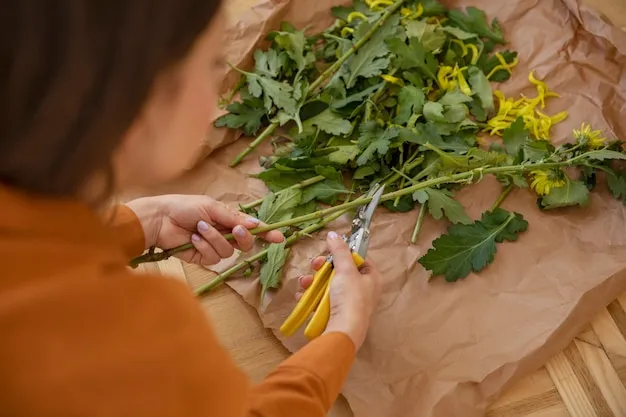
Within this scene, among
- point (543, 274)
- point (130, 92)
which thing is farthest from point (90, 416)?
point (543, 274)

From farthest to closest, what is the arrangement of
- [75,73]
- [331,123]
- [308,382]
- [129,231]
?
[331,123] → [129,231] → [308,382] → [75,73]

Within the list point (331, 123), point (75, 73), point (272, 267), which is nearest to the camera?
point (75, 73)

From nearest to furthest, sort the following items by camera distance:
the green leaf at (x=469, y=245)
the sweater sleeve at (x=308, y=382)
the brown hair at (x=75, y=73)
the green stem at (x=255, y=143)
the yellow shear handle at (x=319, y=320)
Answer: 1. the brown hair at (x=75, y=73)
2. the sweater sleeve at (x=308, y=382)
3. the yellow shear handle at (x=319, y=320)
4. the green leaf at (x=469, y=245)
5. the green stem at (x=255, y=143)

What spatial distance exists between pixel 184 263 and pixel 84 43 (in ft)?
1.85

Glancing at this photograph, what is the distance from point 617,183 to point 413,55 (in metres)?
0.30

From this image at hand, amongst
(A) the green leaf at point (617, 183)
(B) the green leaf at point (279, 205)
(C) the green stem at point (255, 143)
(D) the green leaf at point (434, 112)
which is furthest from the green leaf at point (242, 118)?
(A) the green leaf at point (617, 183)

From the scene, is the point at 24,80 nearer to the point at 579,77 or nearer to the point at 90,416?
the point at 90,416

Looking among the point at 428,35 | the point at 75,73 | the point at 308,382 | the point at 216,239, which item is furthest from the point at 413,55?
the point at 75,73

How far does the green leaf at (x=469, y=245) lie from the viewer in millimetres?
813

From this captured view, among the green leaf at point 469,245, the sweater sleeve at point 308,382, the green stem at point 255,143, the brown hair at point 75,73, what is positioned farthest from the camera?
the green stem at point 255,143

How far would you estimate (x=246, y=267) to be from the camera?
84cm

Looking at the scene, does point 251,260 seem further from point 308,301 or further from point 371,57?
point 371,57

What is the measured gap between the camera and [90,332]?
38 centimetres

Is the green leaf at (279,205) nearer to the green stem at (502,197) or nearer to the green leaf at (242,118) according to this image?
the green leaf at (242,118)
